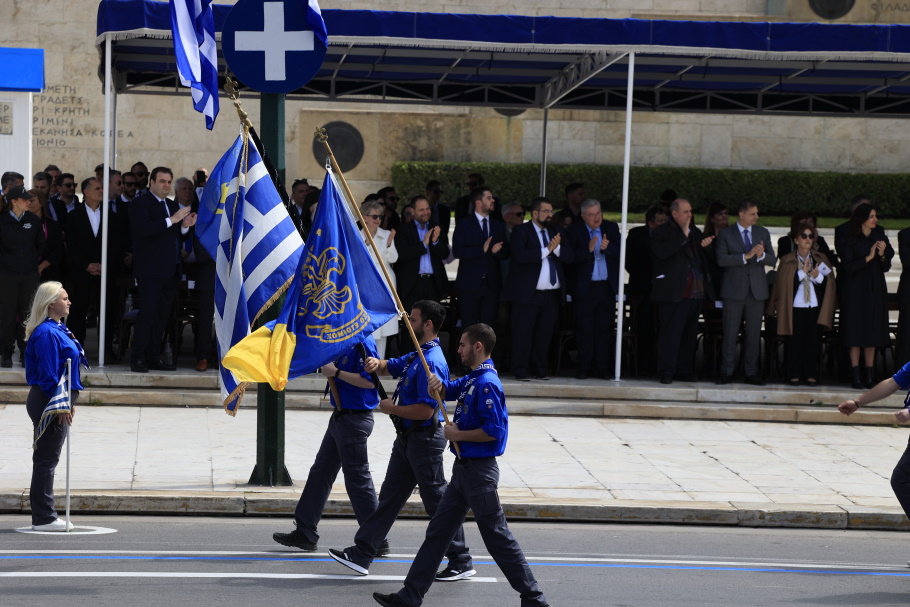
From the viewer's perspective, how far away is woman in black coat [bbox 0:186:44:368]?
13375 millimetres

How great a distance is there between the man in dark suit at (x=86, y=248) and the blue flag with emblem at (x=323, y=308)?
6.17 metres

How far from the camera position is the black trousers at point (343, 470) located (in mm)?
8242

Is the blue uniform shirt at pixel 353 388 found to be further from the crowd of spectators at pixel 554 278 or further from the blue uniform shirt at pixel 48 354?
the crowd of spectators at pixel 554 278

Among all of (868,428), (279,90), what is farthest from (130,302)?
(868,428)

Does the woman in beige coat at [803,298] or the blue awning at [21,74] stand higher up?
the blue awning at [21,74]

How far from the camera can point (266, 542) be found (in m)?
8.73

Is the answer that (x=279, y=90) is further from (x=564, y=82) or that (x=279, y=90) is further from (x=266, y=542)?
(x=564, y=82)

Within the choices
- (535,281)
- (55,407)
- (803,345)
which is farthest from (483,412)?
(803,345)

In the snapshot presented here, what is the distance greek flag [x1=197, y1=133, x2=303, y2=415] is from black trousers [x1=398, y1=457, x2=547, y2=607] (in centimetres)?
248

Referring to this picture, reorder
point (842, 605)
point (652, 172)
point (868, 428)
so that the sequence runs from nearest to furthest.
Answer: point (842, 605) → point (868, 428) → point (652, 172)

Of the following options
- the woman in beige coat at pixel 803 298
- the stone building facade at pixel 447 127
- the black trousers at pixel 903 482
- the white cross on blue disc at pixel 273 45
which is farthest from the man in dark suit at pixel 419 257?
the stone building facade at pixel 447 127

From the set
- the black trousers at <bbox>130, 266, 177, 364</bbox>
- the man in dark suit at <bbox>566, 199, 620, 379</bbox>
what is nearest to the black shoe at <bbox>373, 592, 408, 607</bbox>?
the black trousers at <bbox>130, 266, 177, 364</bbox>

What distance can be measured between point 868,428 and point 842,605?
6.54 metres

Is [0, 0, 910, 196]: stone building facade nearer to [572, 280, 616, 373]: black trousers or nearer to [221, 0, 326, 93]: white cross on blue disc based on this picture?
[572, 280, 616, 373]: black trousers
